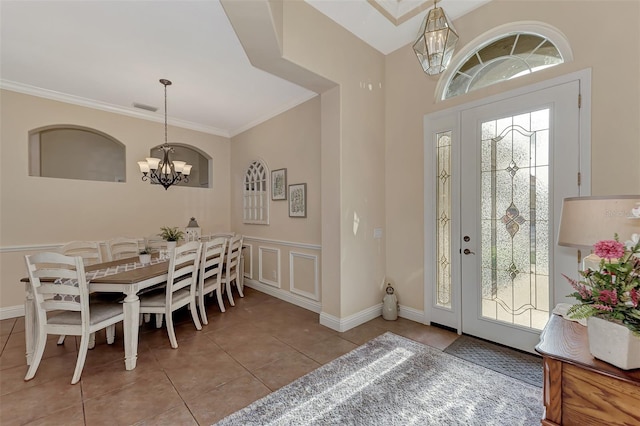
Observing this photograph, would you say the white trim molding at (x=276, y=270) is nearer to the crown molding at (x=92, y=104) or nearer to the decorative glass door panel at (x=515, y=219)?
the crown molding at (x=92, y=104)

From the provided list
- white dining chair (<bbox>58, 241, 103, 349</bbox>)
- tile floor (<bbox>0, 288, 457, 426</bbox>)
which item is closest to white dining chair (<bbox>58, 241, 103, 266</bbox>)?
white dining chair (<bbox>58, 241, 103, 349</bbox>)

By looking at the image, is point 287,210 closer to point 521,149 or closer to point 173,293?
point 173,293

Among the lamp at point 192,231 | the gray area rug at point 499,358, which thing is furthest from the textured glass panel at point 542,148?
the lamp at point 192,231

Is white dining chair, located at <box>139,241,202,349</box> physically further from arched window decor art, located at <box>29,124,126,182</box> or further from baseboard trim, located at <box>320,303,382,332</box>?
arched window decor art, located at <box>29,124,126,182</box>

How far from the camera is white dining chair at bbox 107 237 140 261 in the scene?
351cm

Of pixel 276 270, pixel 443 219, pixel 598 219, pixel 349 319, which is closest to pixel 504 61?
pixel 443 219

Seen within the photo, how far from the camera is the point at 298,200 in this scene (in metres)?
3.92

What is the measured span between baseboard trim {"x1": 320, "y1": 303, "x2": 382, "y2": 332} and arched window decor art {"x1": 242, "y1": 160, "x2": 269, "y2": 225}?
2.01 metres

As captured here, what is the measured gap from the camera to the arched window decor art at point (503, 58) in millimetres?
2275

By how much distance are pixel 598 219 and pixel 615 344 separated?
0.69 metres

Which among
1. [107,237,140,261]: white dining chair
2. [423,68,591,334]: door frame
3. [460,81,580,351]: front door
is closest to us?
[460,81,580,351]: front door

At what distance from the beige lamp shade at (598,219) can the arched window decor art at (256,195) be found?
12.4ft

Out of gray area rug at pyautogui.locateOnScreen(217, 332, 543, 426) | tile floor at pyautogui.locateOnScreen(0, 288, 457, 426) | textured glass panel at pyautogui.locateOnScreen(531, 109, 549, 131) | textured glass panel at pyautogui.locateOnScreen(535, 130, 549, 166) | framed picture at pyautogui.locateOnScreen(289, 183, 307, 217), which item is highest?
textured glass panel at pyautogui.locateOnScreen(531, 109, 549, 131)

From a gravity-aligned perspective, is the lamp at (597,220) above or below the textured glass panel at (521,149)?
below
